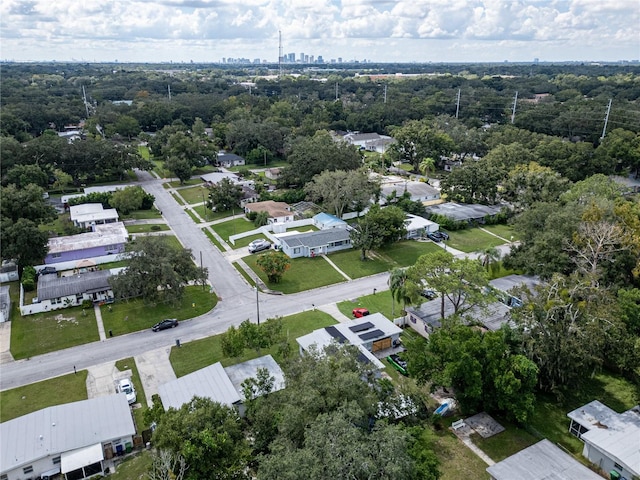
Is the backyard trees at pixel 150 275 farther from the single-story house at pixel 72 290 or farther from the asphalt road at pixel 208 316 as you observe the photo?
the asphalt road at pixel 208 316

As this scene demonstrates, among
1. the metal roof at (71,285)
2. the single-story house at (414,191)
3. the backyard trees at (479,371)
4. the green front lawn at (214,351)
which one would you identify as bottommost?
the green front lawn at (214,351)

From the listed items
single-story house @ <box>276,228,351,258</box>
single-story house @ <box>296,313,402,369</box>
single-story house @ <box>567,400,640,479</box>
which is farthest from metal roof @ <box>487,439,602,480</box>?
single-story house @ <box>276,228,351,258</box>

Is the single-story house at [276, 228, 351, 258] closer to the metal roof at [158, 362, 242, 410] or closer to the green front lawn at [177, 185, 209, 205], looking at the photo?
the green front lawn at [177, 185, 209, 205]

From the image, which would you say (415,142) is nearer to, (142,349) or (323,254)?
(323,254)

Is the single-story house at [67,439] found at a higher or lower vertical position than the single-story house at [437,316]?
lower

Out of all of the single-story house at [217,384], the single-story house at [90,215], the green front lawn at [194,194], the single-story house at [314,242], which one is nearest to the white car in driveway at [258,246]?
the single-story house at [314,242]

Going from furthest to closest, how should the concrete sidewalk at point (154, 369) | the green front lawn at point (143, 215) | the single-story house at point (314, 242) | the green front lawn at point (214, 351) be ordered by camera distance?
1. the green front lawn at point (143, 215)
2. the single-story house at point (314, 242)
3. the green front lawn at point (214, 351)
4. the concrete sidewalk at point (154, 369)
